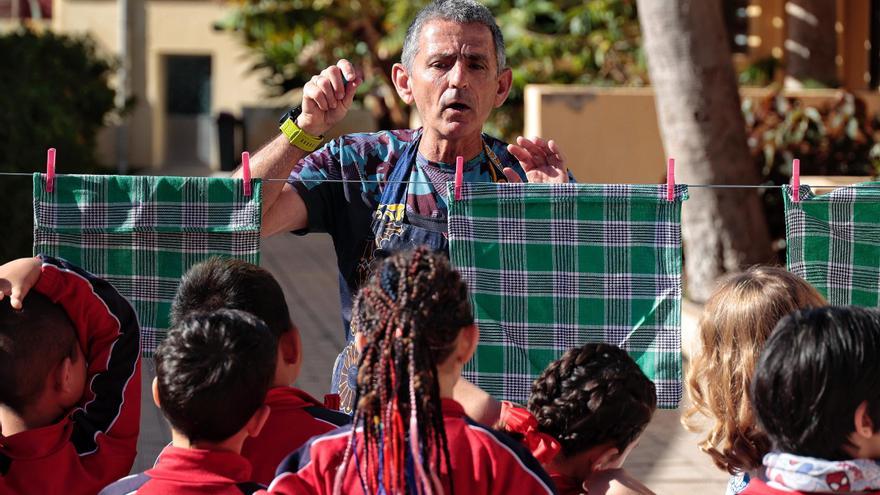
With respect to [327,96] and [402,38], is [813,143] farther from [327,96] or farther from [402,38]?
[327,96]

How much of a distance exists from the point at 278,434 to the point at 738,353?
43.9 inches

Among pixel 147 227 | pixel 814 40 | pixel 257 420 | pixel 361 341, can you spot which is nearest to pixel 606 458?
Result: pixel 361 341

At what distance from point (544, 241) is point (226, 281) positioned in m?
0.97

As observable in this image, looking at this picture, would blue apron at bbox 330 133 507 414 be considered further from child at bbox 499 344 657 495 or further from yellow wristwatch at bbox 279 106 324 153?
child at bbox 499 344 657 495

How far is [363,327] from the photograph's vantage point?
92.9 inches

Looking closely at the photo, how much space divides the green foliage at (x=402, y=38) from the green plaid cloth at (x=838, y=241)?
761cm

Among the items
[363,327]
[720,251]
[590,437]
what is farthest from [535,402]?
[720,251]

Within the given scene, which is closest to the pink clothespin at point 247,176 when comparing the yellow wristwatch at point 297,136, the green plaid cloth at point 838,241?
the yellow wristwatch at point 297,136

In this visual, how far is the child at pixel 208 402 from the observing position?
247 cm

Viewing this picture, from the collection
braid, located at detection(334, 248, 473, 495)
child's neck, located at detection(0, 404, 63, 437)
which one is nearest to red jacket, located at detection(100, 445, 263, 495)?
braid, located at detection(334, 248, 473, 495)

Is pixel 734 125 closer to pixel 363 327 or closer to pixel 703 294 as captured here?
pixel 703 294

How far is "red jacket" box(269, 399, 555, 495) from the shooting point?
2.34m

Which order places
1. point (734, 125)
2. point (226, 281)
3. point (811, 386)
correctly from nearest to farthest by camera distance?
point (811, 386) < point (226, 281) < point (734, 125)

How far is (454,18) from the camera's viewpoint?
3.41 meters
